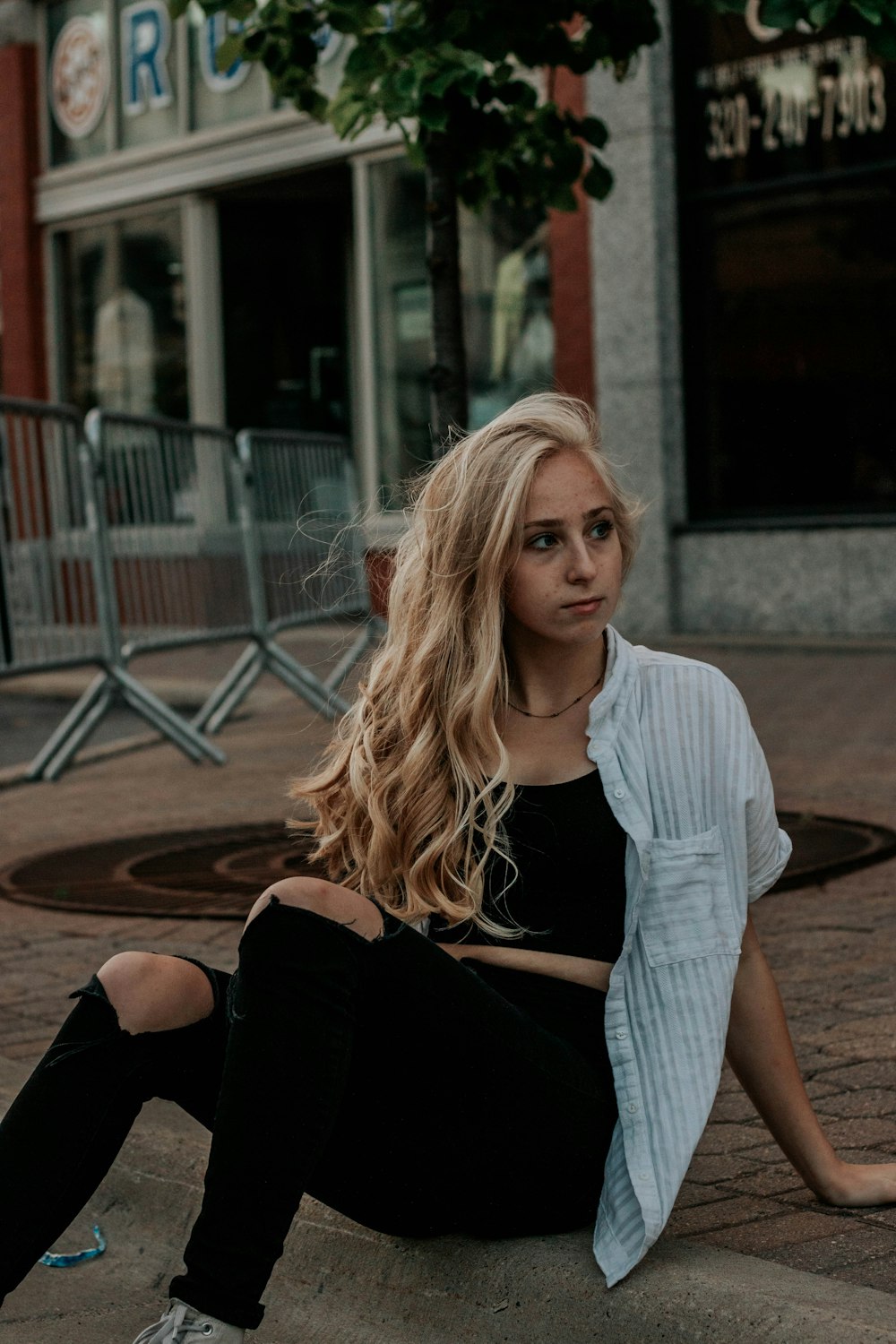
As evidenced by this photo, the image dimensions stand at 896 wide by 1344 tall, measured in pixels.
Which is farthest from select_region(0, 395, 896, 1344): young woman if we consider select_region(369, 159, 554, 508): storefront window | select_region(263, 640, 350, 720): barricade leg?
select_region(369, 159, 554, 508): storefront window

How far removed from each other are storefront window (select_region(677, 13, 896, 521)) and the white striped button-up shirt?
8029 millimetres

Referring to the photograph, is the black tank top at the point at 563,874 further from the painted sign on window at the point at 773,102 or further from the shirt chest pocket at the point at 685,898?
the painted sign on window at the point at 773,102

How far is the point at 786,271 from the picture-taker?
419 inches

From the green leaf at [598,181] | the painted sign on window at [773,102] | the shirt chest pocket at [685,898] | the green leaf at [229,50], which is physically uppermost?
the painted sign on window at [773,102]

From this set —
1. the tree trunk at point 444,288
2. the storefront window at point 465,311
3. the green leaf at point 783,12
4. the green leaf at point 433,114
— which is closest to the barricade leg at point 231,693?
the storefront window at point 465,311

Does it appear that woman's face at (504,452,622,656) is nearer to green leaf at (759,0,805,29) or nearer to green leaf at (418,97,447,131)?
green leaf at (759,0,805,29)

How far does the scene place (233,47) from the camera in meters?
4.90

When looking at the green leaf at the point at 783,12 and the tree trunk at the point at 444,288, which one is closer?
the green leaf at the point at 783,12

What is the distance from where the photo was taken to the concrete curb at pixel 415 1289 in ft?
7.53

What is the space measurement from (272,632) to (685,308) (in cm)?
397

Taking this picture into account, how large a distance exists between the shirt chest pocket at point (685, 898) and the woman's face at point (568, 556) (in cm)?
33

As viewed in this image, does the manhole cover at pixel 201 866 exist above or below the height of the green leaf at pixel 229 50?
below

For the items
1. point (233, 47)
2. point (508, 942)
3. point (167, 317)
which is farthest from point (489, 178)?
point (167, 317)

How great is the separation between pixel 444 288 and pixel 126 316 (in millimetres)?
10259
